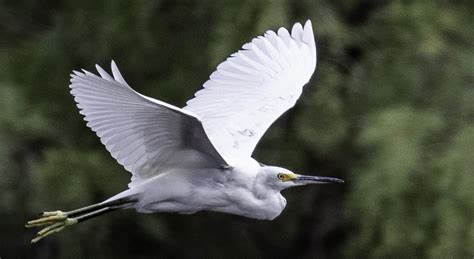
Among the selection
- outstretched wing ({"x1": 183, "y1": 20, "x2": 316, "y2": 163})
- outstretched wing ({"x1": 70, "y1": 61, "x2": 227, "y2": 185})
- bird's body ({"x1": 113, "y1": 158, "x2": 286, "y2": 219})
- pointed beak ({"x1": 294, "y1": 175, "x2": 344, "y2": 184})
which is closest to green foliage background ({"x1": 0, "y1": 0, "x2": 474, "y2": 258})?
outstretched wing ({"x1": 183, "y1": 20, "x2": 316, "y2": 163})

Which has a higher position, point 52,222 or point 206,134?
point 206,134

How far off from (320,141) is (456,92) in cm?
77

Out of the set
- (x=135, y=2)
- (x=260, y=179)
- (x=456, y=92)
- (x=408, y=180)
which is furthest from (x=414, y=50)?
(x=260, y=179)

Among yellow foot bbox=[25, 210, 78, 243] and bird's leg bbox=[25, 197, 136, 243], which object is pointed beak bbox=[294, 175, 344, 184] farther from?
yellow foot bbox=[25, 210, 78, 243]

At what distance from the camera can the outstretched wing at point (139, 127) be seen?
169 inches

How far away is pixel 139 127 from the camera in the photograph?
4488mm

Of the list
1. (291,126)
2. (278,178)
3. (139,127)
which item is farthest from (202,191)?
(291,126)

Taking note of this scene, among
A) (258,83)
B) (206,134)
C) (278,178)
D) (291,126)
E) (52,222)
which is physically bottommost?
(52,222)

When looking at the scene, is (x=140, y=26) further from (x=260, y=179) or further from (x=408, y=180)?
(x=260, y=179)

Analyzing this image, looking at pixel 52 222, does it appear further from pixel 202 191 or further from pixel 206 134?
pixel 206 134

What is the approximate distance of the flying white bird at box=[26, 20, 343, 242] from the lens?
441 cm

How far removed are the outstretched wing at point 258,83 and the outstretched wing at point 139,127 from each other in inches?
18.8

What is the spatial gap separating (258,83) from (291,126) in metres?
2.23

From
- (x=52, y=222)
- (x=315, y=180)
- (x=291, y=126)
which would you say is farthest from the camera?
(x=291, y=126)
